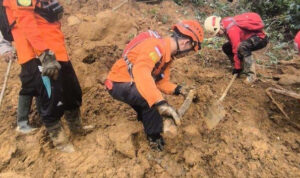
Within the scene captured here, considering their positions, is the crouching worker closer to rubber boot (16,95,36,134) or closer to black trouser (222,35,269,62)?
black trouser (222,35,269,62)

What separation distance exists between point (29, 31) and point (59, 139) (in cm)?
106

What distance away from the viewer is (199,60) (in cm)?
487

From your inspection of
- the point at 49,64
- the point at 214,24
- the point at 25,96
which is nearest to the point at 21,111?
the point at 25,96

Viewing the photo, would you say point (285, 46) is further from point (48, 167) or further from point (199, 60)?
point (48, 167)

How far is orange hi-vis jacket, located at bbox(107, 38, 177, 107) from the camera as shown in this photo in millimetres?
2428

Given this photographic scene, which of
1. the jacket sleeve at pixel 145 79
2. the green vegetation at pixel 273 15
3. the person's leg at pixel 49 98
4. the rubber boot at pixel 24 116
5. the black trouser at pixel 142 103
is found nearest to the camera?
the jacket sleeve at pixel 145 79

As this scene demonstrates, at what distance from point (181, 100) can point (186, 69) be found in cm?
83

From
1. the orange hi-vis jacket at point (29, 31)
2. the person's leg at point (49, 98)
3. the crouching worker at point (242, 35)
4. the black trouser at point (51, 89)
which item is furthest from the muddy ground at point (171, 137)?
the orange hi-vis jacket at point (29, 31)

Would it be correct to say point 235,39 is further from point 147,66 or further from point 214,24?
point 147,66

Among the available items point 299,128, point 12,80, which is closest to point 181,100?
point 299,128

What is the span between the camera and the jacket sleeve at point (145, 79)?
242cm

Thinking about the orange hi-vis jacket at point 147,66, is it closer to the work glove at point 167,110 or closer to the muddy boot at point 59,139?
the work glove at point 167,110

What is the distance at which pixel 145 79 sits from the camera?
2.41m

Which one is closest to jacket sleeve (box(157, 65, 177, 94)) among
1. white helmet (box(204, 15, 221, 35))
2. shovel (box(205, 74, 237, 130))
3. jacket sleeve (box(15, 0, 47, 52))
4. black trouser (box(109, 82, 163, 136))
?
black trouser (box(109, 82, 163, 136))
